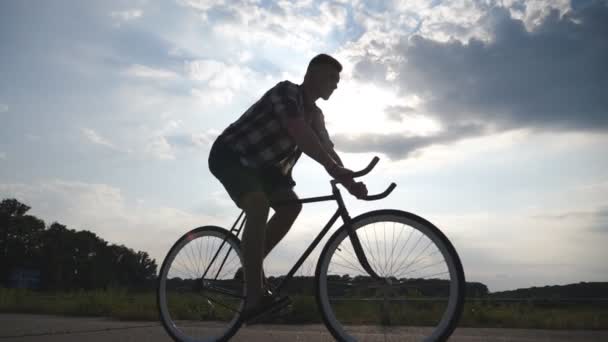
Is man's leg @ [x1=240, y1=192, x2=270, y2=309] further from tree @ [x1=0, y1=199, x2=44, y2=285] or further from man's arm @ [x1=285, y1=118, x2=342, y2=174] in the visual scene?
tree @ [x1=0, y1=199, x2=44, y2=285]

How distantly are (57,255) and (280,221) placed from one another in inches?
2351

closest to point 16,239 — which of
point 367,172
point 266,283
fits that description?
point 266,283

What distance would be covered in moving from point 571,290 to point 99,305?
7.18 meters

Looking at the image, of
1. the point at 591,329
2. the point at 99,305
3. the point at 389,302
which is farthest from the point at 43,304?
the point at 591,329

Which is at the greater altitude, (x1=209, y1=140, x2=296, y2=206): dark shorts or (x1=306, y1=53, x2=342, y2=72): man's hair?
(x1=306, y1=53, x2=342, y2=72): man's hair

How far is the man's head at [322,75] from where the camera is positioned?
11.7 feet

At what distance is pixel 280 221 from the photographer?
3.72m

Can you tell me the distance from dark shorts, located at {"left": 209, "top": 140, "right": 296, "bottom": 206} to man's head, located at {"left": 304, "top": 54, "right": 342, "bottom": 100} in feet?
2.16

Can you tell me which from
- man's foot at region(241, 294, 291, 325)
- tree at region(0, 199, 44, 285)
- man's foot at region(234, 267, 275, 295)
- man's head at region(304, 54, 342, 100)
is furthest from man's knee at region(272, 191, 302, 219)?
tree at region(0, 199, 44, 285)

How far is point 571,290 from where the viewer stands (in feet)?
25.2

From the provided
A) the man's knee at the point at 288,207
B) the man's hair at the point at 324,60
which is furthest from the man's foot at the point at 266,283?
the man's hair at the point at 324,60

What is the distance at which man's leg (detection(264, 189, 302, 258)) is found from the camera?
3717mm

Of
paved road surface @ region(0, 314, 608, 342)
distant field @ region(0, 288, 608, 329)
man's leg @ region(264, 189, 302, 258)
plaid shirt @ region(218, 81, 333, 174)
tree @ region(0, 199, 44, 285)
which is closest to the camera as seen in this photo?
plaid shirt @ region(218, 81, 333, 174)

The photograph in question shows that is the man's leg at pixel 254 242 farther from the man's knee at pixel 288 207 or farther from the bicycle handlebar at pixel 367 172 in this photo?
the bicycle handlebar at pixel 367 172
